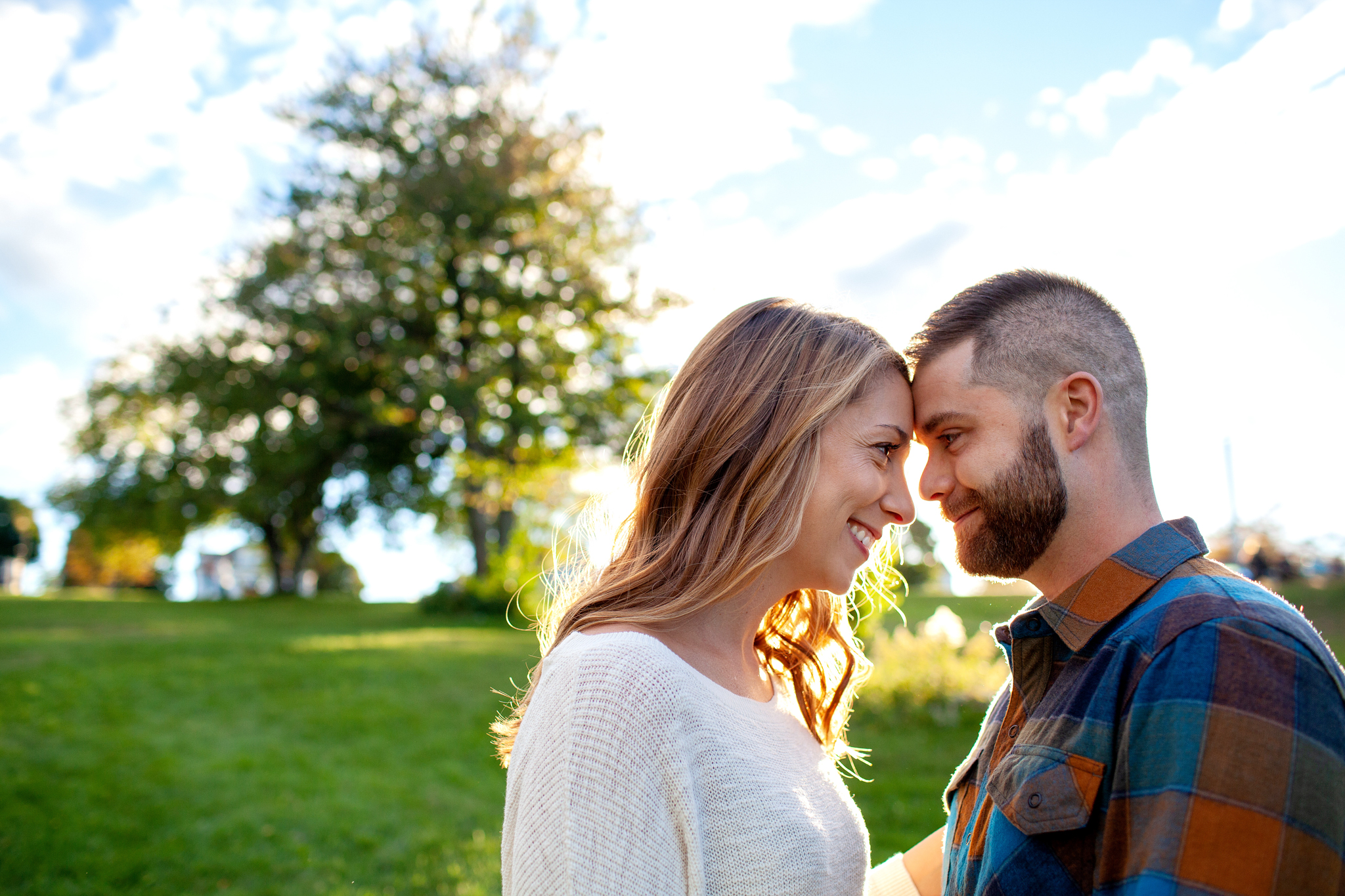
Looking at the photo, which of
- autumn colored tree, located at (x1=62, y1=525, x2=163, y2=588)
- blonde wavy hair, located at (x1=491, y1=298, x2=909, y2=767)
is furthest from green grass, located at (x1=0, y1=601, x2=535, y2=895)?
autumn colored tree, located at (x1=62, y1=525, x2=163, y2=588)

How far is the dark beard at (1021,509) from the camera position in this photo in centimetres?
227

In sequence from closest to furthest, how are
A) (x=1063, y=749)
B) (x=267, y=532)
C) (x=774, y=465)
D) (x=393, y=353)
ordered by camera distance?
(x=1063, y=749) → (x=774, y=465) → (x=393, y=353) → (x=267, y=532)

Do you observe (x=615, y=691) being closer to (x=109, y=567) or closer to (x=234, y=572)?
(x=234, y=572)

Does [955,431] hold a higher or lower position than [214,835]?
higher

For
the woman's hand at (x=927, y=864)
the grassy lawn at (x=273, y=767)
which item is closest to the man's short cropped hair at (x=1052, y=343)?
the woman's hand at (x=927, y=864)

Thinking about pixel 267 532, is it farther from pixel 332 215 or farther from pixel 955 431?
pixel 955 431

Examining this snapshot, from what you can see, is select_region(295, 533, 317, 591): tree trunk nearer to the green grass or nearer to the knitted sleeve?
the green grass

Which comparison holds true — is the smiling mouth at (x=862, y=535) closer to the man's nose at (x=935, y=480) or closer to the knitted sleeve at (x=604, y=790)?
the man's nose at (x=935, y=480)

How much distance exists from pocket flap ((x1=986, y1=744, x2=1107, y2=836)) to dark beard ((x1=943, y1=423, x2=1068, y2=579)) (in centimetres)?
52

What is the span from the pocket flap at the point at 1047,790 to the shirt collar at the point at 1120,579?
287 millimetres

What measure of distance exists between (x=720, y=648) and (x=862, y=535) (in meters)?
0.53

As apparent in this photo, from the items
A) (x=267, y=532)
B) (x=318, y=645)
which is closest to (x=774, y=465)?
(x=318, y=645)

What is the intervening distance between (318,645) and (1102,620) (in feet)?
43.2

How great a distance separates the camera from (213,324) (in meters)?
27.8
